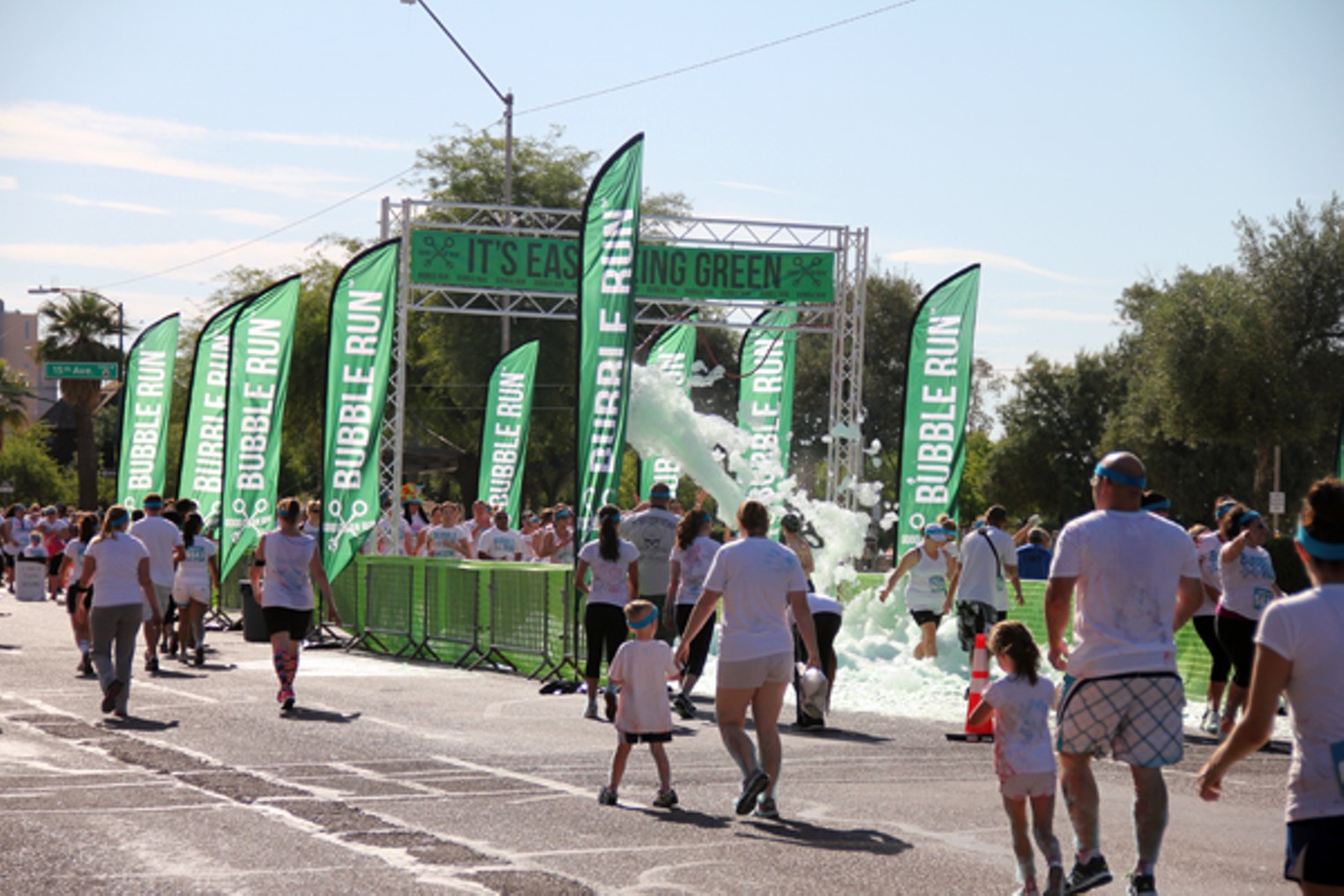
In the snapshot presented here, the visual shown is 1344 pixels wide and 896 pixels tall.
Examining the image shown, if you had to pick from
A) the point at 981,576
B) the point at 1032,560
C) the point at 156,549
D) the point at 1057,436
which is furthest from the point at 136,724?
the point at 1057,436

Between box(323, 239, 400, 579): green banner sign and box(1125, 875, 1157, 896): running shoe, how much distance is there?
15819 millimetres

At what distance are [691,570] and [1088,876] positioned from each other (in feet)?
24.6

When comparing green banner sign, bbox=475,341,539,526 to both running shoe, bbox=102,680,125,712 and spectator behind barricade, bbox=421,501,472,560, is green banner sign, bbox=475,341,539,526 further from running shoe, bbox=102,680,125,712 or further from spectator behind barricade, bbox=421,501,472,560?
running shoe, bbox=102,680,125,712

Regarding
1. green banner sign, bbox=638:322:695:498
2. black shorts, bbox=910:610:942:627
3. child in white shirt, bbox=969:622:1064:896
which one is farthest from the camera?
green banner sign, bbox=638:322:695:498

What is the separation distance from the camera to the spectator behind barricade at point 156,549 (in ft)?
54.5

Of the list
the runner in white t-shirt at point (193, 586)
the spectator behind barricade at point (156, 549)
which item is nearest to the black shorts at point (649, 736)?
the spectator behind barricade at point (156, 549)

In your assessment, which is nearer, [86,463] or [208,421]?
[208,421]

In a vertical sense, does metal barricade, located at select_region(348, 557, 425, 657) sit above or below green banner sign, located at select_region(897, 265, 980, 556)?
below

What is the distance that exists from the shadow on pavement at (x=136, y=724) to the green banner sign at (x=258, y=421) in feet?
35.4

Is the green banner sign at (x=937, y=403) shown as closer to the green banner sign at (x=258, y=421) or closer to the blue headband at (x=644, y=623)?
the green banner sign at (x=258, y=421)

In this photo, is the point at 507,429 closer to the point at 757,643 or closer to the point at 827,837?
the point at 757,643

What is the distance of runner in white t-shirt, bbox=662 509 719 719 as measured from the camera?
13.3m

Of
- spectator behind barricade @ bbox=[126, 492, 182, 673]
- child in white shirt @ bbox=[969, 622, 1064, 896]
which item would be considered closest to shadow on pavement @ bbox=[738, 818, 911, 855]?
child in white shirt @ bbox=[969, 622, 1064, 896]

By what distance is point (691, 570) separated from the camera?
13680 mm
